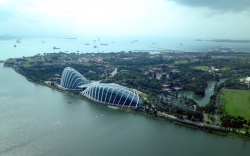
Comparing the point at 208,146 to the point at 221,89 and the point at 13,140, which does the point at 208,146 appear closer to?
the point at 13,140

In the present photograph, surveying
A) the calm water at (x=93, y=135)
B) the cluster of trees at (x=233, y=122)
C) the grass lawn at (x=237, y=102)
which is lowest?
the calm water at (x=93, y=135)

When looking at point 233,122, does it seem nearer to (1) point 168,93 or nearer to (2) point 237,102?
(2) point 237,102

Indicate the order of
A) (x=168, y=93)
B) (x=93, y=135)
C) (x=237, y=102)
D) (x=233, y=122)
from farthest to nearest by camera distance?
(x=168, y=93) < (x=237, y=102) < (x=233, y=122) < (x=93, y=135)

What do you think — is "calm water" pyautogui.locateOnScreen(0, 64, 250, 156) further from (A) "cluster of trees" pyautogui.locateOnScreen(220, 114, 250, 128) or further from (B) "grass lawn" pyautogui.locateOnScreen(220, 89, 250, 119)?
(B) "grass lawn" pyautogui.locateOnScreen(220, 89, 250, 119)

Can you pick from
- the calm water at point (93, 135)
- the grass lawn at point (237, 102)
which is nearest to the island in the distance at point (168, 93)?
the grass lawn at point (237, 102)

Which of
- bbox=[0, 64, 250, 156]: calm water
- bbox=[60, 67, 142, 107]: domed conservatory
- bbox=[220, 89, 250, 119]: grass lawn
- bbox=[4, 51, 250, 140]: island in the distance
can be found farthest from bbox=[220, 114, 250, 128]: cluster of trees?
bbox=[60, 67, 142, 107]: domed conservatory

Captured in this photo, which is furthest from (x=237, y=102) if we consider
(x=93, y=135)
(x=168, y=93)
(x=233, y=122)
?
(x=93, y=135)

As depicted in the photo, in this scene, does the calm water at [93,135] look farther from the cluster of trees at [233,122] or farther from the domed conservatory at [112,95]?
the cluster of trees at [233,122]
